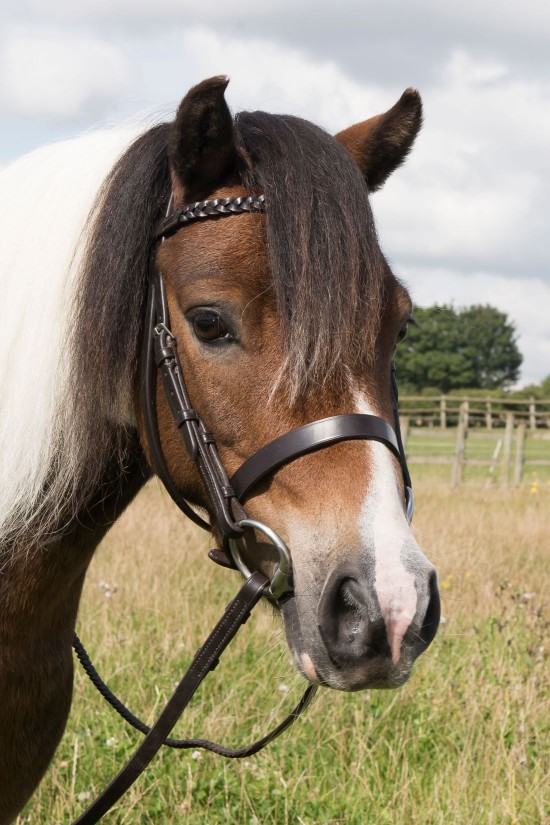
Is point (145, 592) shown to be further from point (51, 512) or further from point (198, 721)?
point (51, 512)

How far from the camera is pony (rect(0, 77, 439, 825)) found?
76.3 inches

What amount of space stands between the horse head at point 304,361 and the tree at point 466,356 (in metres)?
69.9

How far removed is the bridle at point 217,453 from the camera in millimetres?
2031

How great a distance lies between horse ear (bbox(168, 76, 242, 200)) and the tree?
6985 cm

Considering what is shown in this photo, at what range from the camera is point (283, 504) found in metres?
2.07

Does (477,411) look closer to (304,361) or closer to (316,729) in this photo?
(316,729)

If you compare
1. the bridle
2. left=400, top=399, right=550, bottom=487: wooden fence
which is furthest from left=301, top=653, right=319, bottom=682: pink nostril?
left=400, top=399, right=550, bottom=487: wooden fence

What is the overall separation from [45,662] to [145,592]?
141 inches

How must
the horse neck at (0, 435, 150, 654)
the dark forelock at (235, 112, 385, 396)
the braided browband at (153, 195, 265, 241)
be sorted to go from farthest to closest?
the horse neck at (0, 435, 150, 654), the braided browband at (153, 195, 265, 241), the dark forelock at (235, 112, 385, 396)

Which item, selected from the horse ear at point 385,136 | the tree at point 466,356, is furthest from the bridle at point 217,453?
the tree at point 466,356

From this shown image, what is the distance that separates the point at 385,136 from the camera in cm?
267

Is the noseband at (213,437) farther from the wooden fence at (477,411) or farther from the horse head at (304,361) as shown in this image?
the wooden fence at (477,411)

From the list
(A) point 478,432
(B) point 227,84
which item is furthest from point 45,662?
(A) point 478,432

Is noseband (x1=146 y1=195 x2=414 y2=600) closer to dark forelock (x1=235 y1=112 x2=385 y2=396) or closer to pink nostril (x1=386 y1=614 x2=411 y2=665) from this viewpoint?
dark forelock (x1=235 y1=112 x2=385 y2=396)
